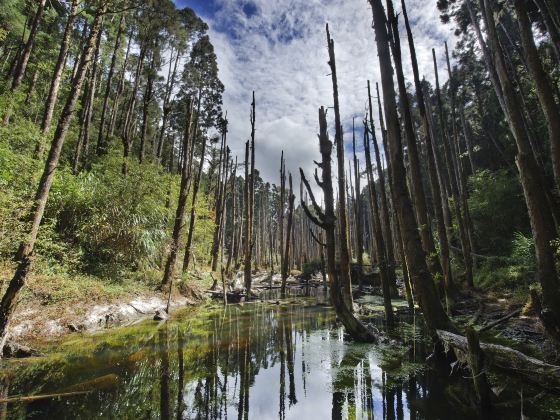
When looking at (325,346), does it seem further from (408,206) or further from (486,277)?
(486,277)

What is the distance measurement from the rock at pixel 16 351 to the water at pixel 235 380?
40 centimetres

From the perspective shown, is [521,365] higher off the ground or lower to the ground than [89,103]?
lower

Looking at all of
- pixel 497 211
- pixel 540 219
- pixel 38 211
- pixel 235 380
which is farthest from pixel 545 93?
pixel 497 211

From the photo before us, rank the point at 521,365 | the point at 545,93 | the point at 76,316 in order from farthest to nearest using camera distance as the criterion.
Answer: the point at 76,316 < the point at 545,93 < the point at 521,365

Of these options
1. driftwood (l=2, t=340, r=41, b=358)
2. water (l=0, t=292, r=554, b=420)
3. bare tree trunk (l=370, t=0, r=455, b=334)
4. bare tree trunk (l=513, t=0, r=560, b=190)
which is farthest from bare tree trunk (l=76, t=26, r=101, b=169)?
bare tree trunk (l=513, t=0, r=560, b=190)

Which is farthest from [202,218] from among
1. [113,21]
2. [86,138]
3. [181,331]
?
[181,331]

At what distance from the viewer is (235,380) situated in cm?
575

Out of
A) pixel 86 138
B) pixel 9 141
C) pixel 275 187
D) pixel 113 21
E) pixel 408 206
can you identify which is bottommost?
pixel 408 206

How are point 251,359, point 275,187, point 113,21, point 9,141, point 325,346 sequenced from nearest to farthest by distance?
1. point 251,359
2. point 325,346
3. point 9,141
4. point 113,21
5. point 275,187

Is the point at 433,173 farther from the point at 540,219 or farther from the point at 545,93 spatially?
the point at 540,219

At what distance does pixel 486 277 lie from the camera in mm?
15211

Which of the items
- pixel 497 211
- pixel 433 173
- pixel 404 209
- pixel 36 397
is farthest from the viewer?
pixel 497 211

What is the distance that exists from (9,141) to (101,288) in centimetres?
564

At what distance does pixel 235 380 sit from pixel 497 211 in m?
16.9
